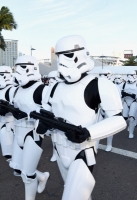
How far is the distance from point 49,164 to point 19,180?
773 mm

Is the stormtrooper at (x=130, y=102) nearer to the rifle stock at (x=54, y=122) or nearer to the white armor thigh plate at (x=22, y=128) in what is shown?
the white armor thigh plate at (x=22, y=128)

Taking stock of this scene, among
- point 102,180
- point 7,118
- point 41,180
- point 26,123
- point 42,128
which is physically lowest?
point 102,180

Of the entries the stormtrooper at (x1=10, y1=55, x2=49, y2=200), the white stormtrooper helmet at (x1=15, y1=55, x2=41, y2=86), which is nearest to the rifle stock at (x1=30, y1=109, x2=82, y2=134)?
the stormtrooper at (x1=10, y1=55, x2=49, y2=200)

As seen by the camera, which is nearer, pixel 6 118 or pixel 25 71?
pixel 25 71

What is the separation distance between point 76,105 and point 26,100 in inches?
42.8

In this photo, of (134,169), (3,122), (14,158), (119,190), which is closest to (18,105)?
(14,158)

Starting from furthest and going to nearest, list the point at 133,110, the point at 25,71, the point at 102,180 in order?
the point at 133,110, the point at 102,180, the point at 25,71

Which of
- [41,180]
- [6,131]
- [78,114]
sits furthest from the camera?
[6,131]

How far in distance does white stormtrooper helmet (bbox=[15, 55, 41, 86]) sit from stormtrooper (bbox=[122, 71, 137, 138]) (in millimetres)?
3535

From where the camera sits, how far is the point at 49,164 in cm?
445

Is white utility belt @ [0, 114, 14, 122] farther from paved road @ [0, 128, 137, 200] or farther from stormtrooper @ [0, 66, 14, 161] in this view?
paved road @ [0, 128, 137, 200]

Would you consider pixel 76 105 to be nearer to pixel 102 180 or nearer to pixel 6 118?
pixel 102 180

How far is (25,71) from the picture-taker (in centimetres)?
313

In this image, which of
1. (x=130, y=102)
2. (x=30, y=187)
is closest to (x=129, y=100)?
(x=130, y=102)
